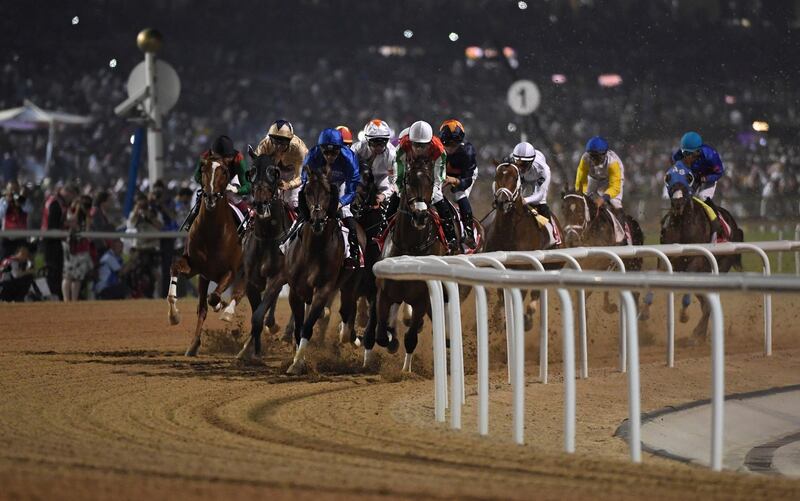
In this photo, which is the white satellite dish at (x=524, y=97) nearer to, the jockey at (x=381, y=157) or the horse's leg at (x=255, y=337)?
the jockey at (x=381, y=157)

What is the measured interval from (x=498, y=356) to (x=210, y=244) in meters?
2.86

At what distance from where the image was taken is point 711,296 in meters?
6.03

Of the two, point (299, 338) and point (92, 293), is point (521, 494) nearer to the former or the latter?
point (299, 338)

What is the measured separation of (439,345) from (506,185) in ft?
18.7

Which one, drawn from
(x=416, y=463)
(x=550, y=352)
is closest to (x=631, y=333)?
(x=416, y=463)

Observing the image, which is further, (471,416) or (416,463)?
(471,416)

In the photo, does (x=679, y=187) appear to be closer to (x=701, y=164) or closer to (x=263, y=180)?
(x=701, y=164)

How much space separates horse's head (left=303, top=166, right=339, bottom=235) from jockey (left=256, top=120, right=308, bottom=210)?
1.25m

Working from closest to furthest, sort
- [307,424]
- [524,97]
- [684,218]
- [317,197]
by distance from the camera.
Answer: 1. [307,424]
2. [317,197]
3. [684,218]
4. [524,97]

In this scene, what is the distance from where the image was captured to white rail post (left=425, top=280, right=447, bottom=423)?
771 centimetres

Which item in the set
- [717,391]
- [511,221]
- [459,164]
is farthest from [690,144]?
[717,391]

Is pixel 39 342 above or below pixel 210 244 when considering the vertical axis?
below

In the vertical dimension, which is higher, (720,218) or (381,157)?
(381,157)

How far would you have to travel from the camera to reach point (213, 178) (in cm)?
1168
